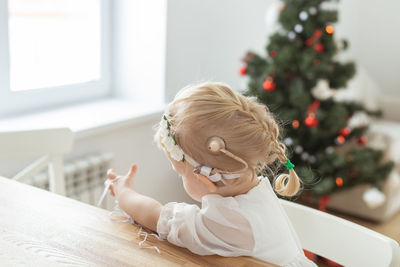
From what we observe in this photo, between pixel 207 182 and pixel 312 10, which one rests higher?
pixel 312 10

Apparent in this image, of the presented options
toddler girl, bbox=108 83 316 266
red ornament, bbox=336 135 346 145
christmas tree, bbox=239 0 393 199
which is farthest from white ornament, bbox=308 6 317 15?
toddler girl, bbox=108 83 316 266

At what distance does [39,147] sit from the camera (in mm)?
1448

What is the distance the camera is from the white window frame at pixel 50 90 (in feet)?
6.62

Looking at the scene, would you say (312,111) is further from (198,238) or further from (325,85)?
(198,238)

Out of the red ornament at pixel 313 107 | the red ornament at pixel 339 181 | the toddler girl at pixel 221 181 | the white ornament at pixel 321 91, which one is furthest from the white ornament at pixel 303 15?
the toddler girl at pixel 221 181

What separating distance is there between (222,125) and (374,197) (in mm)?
2086

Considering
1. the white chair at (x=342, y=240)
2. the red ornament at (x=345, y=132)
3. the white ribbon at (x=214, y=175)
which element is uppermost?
the white ribbon at (x=214, y=175)

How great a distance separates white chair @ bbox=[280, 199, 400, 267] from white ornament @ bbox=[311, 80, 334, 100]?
1.55 m

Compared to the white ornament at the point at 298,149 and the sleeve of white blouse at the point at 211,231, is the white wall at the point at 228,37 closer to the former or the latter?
the white ornament at the point at 298,149

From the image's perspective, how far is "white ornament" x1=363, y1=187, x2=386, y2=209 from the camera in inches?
109

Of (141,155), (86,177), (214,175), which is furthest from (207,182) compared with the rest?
(141,155)

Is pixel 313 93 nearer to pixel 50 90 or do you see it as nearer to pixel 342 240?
pixel 50 90

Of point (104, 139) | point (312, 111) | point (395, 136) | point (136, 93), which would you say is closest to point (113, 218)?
point (104, 139)

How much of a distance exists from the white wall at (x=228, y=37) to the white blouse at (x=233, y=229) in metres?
1.60
